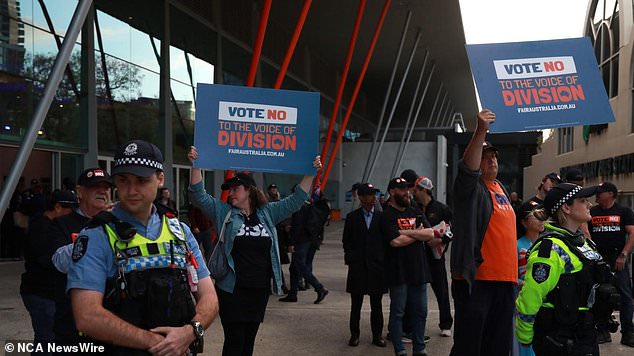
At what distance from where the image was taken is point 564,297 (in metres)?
3.34

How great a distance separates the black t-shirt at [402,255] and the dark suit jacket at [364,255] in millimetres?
174

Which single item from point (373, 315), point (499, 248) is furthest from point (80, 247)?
point (373, 315)

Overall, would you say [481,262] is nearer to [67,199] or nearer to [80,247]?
[80,247]

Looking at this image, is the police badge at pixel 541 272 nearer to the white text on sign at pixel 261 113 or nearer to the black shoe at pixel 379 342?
the white text on sign at pixel 261 113

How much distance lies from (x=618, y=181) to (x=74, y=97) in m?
18.9

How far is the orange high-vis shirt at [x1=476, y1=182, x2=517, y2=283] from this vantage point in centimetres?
444

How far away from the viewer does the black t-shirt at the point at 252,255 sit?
4684mm

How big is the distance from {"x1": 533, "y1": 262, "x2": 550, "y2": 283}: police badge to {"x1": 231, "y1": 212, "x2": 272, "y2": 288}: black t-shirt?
218 centimetres

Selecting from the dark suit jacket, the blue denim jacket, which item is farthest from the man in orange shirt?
the dark suit jacket

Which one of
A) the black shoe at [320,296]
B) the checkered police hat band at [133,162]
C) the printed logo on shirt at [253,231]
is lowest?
the black shoe at [320,296]

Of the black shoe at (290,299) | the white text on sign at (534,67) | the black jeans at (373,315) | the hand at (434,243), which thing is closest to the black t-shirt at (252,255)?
the black jeans at (373,315)

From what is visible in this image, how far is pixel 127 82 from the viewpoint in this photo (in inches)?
685

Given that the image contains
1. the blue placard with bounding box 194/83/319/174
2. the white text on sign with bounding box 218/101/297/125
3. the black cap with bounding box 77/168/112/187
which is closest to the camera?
the black cap with bounding box 77/168/112/187

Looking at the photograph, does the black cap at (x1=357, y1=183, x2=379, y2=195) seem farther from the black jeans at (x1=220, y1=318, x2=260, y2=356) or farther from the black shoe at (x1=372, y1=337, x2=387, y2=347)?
the black jeans at (x1=220, y1=318, x2=260, y2=356)
